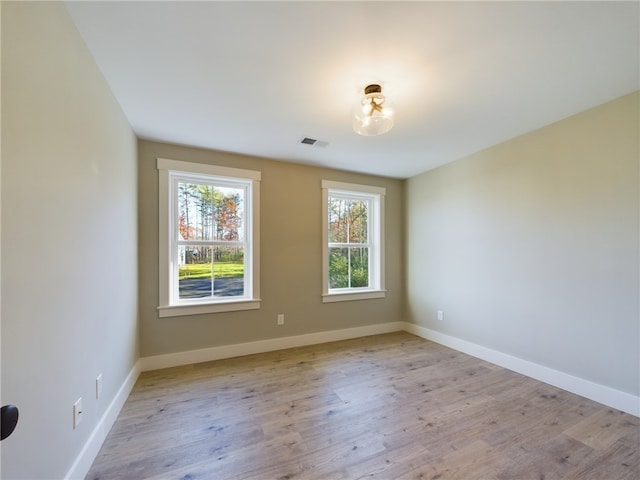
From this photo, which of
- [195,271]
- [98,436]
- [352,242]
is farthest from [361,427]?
[352,242]

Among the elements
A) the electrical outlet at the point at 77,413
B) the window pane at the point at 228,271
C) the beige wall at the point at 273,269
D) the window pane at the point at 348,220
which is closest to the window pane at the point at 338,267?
the window pane at the point at 348,220

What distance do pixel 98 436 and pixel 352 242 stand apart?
329cm

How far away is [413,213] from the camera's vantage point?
Answer: 4199mm

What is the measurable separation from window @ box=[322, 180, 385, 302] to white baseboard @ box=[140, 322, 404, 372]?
1.55 ft

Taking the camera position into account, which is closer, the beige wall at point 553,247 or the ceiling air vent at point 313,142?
the beige wall at point 553,247

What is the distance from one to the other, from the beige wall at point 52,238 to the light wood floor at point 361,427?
1.51 ft

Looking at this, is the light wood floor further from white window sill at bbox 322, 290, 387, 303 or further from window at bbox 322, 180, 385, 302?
window at bbox 322, 180, 385, 302

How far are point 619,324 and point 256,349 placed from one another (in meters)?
3.38

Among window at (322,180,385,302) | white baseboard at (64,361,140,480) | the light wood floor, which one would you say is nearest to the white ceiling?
window at (322,180,385,302)

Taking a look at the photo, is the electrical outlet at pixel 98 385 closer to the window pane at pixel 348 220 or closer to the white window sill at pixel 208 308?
the white window sill at pixel 208 308

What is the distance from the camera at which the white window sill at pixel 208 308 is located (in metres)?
2.92

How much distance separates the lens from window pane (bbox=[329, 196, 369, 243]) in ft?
13.1

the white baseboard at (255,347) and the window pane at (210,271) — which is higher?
the window pane at (210,271)

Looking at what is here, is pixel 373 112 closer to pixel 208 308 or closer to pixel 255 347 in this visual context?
pixel 208 308
